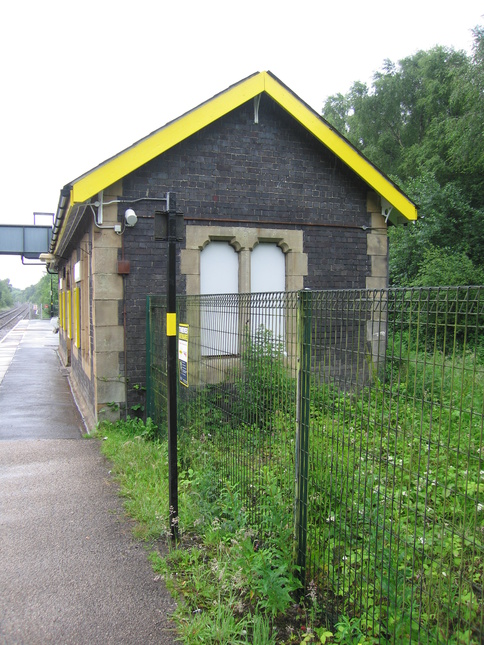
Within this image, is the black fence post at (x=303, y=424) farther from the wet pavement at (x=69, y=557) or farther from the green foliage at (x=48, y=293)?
the green foliage at (x=48, y=293)

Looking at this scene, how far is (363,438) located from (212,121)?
6600 mm

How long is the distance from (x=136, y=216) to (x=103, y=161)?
34.8 inches

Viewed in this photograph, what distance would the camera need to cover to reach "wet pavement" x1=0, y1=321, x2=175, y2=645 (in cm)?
332

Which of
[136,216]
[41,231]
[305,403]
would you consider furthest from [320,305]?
[41,231]

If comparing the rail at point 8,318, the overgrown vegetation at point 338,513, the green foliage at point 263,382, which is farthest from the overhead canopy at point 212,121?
the rail at point 8,318

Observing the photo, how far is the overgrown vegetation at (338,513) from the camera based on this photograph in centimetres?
242

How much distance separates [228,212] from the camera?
878cm

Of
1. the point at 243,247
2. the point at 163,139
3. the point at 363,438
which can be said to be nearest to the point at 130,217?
the point at 163,139

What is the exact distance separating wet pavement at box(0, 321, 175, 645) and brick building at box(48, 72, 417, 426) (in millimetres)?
1543

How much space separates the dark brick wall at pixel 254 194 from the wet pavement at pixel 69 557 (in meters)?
1.97

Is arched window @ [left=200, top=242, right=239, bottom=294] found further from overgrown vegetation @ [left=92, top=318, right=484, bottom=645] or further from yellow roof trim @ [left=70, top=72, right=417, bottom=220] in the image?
overgrown vegetation @ [left=92, top=318, right=484, bottom=645]

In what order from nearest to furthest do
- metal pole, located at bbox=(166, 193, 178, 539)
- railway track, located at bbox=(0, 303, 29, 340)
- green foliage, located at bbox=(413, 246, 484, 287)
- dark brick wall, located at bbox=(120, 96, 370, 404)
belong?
metal pole, located at bbox=(166, 193, 178, 539), dark brick wall, located at bbox=(120, 96, 370, 404), green foliage, located at bbox=(413, 246, 484, 287), railway track, located at bbox=(0, 303, 29, 340)

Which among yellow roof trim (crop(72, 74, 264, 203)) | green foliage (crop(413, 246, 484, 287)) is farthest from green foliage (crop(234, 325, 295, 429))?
green foliage (crop(413, 246, 484, 287))

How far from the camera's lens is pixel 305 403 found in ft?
11.4
